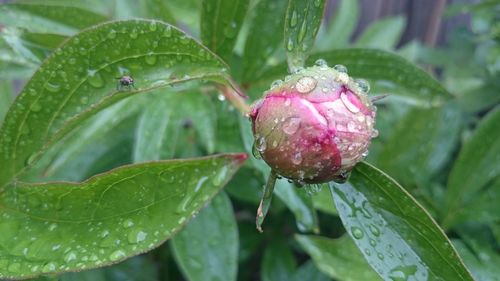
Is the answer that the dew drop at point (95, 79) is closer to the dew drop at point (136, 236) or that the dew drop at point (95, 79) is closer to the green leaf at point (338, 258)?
the dew drop at point (136, 236)

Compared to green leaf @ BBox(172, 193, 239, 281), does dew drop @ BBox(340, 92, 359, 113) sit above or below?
above

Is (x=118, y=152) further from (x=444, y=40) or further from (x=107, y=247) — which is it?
(x=444, y=40)

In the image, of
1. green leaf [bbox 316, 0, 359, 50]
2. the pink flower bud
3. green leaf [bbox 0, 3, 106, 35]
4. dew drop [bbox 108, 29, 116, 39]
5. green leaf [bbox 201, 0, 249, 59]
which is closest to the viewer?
the pink flower bud

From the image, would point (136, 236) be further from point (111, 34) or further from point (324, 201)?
point (324, 201)

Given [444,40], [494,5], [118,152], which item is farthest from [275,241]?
Result: [444,40]

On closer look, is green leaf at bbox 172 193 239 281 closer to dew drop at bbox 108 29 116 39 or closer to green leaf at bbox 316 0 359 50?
dew drop at bbox 108 29 116 39

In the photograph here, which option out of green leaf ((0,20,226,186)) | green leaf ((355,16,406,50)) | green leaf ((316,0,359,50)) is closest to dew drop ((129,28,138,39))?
green leaf ((0,20,226,186))
